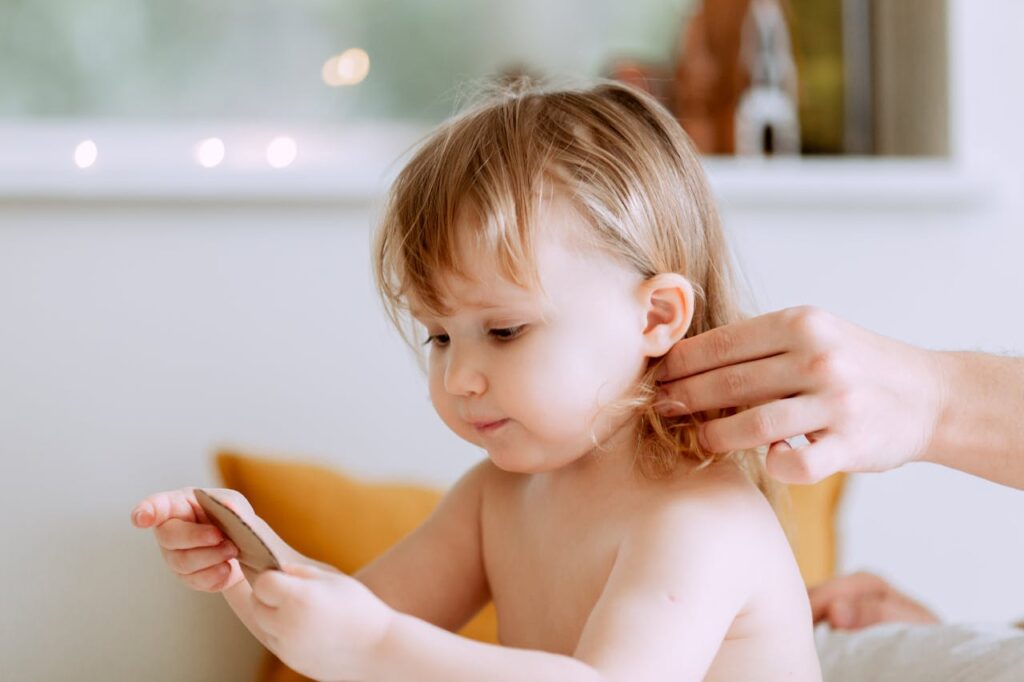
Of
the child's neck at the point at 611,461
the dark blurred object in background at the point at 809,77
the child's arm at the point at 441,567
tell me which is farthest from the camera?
the dark blurred object in background at the point at 809,77

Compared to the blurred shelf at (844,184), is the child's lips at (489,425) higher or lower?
lower

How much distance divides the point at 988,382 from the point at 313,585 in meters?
0.59

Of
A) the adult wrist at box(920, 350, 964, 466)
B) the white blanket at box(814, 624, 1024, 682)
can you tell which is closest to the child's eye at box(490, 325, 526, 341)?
the adult wrist at box(920, 350, 964, 466)

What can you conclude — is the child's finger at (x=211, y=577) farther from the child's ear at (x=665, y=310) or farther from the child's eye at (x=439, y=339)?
the child's ear at (x=665, y=310)

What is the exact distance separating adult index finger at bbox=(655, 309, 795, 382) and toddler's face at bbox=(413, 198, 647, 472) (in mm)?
40

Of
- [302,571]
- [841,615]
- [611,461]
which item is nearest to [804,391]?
[611,461]

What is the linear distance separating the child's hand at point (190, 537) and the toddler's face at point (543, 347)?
0.64 ft

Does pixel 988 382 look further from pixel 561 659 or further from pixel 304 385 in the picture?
pixel 304 385

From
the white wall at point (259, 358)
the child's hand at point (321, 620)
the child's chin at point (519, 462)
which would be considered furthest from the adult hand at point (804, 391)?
the white wall at point (259, 358)

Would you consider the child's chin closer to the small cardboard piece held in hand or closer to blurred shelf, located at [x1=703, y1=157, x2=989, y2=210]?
the small cardboard piece held in hand

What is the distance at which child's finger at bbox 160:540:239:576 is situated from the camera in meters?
0.89

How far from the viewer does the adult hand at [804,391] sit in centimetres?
83

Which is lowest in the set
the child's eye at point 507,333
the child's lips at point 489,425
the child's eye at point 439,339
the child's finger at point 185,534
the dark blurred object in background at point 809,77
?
the child's finger at point 185,534

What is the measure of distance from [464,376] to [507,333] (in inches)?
1.7
